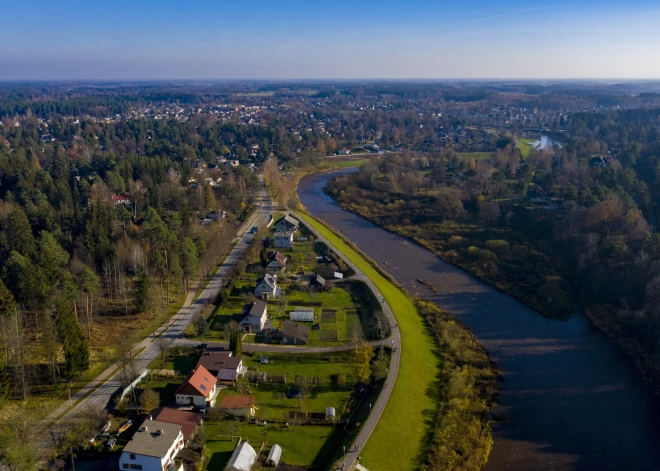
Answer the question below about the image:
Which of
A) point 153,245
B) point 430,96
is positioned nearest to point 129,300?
point 153,245

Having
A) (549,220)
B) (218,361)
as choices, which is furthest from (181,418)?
(549,220)

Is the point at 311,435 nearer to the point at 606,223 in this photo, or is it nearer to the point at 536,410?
the point at 536,410

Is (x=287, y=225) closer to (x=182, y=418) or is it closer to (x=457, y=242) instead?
(x=457, y=242)

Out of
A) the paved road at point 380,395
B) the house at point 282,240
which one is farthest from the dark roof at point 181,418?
the house at point 282,240

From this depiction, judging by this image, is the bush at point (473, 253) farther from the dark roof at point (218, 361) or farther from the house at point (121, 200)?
the house at point (121, 200)

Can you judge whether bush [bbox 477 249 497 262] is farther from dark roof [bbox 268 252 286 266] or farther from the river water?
dark roof [bbox 268 252 286 266]

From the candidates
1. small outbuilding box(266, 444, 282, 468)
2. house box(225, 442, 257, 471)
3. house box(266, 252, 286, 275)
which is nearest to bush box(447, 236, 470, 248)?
house box(266, 252, 286, 275)
